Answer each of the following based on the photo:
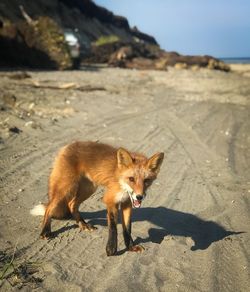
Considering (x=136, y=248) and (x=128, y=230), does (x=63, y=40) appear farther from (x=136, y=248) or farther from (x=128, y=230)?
(x=136, y=248)

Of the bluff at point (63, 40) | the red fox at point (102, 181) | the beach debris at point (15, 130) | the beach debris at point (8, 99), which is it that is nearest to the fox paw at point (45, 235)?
the red fox at point (102, 181)

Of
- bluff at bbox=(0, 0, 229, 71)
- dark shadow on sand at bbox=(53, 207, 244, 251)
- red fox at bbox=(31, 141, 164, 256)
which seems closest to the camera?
red fox at bbox=(31, 141, 164, 256)

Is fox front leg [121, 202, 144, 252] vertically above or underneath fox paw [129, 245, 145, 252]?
above

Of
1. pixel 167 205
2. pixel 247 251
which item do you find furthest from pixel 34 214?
pixel 247 251

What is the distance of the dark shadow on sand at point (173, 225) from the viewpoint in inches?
223

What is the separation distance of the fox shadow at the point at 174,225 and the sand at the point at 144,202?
0.05 feet

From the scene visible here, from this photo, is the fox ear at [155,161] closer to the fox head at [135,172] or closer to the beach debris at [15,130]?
the fox head at [135,172]

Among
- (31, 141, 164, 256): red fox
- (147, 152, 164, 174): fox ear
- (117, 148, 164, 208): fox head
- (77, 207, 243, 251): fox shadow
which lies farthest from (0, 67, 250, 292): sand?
(147, 152, 164, 174): fox ear

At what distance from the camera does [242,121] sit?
1391 cm

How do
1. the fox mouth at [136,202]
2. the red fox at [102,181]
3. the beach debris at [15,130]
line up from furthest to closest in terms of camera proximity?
the beach debris at [15,130]
the red fox at [102,181]
the fox mouth at [136,202]

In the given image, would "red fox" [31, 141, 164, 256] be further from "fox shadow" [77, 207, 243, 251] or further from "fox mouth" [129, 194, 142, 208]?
"fox shadow" [77, 207, 243, 251]

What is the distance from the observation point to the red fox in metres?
5.12

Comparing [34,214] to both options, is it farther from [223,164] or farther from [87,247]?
[223,164]

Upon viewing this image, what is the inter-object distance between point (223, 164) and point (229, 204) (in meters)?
2.33
